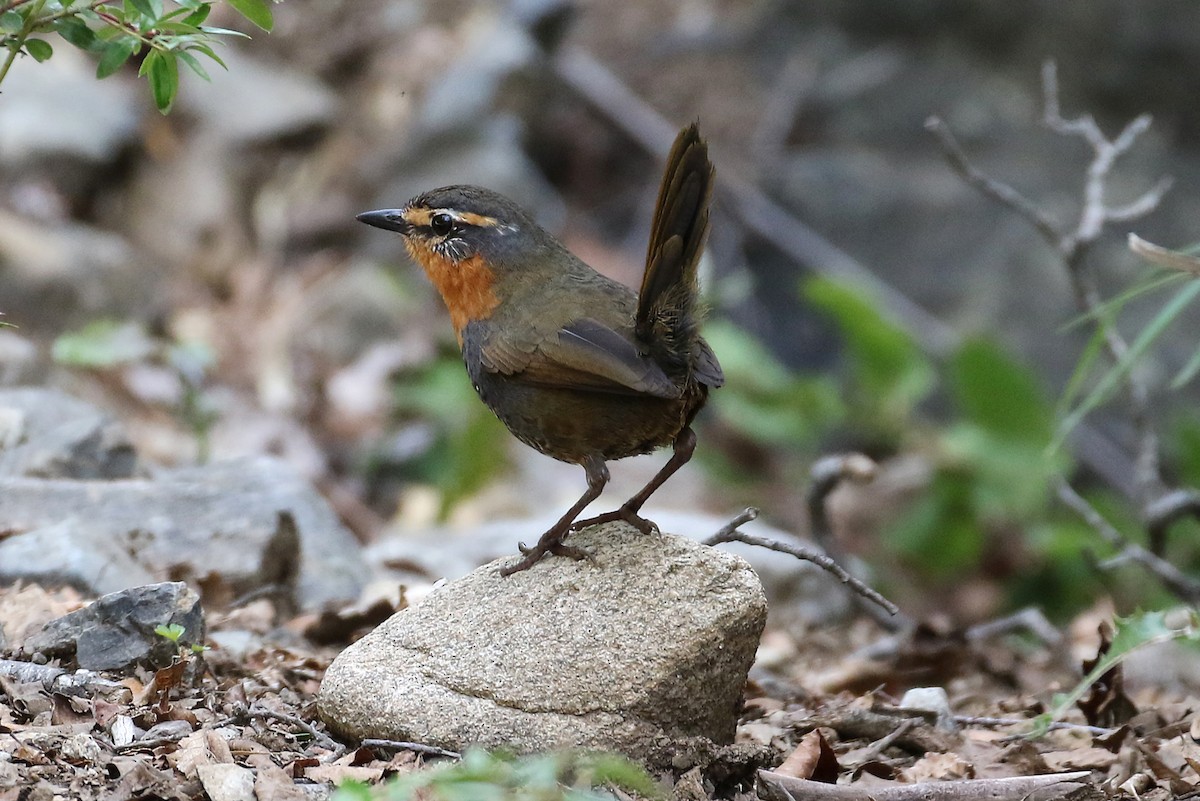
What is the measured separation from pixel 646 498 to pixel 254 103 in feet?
28.8

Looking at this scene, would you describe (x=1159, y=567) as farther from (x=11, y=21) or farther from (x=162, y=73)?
(x=11, y=21)

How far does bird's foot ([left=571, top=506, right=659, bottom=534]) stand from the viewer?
12.3 feet

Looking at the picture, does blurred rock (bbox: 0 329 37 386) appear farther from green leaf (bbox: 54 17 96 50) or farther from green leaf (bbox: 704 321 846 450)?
green leaf (bbox: 54 17 96 50)

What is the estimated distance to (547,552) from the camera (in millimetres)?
3715

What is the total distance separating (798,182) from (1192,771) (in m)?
7.55

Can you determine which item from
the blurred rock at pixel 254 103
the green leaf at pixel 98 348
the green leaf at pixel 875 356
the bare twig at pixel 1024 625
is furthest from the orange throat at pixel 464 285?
the blurred rock at pixel 254 103

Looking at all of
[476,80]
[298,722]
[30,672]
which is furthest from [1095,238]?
[476,80]

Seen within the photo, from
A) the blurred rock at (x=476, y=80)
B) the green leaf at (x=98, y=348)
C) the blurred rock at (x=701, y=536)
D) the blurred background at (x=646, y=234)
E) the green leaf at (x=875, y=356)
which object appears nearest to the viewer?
the blurred rock at (x=701, y=536)

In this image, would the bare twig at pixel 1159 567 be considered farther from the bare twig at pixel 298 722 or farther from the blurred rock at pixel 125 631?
the blurred rock at pixel 125 631

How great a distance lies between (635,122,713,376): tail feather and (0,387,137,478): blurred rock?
9.35ft

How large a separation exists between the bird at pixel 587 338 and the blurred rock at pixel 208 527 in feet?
4.14

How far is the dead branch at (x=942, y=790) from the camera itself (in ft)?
10.3

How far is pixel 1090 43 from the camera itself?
32.0 feet

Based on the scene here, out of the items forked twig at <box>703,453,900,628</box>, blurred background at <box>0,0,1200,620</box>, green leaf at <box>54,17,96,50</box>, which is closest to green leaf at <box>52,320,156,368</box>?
blurred background at <box>0,0,1200,620</box>
